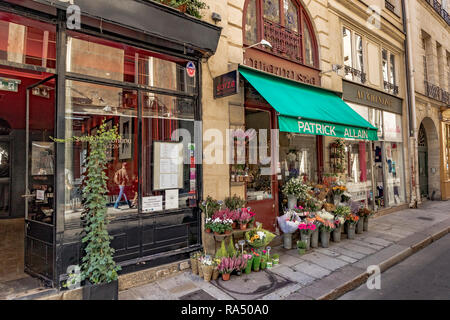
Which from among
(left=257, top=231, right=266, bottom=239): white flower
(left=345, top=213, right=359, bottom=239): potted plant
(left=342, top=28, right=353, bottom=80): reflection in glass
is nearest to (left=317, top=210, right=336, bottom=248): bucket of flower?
(left=345, top=213, right=359, bottom=239): potted plant

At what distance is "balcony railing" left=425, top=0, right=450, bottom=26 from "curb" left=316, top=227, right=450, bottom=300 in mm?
12756

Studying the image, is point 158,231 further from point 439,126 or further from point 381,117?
point 439,126

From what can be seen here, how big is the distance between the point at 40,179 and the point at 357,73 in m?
10.0

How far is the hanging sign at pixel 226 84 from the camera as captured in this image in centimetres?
502

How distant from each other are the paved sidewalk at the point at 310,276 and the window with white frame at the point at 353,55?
548cm

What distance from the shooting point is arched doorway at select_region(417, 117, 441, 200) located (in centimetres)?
1389

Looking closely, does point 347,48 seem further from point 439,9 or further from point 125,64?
point 439,9

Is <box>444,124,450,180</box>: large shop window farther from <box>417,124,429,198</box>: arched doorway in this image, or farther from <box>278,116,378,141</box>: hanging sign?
<box>278,116,378,141</box>: hanging sign

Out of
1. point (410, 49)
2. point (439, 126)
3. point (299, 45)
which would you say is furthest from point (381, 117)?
point (439, 126)

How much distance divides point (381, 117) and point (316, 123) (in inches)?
253

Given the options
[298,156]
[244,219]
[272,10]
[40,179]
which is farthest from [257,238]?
[272,10]

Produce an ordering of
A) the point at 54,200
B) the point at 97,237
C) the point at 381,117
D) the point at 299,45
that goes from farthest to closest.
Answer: the point at 381,117
the point at 299,45
the point at 54,200
the point at 97,237

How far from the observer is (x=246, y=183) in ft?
20.6

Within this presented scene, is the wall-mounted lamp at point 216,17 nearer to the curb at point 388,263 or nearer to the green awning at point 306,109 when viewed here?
the green awning at point 306,109
